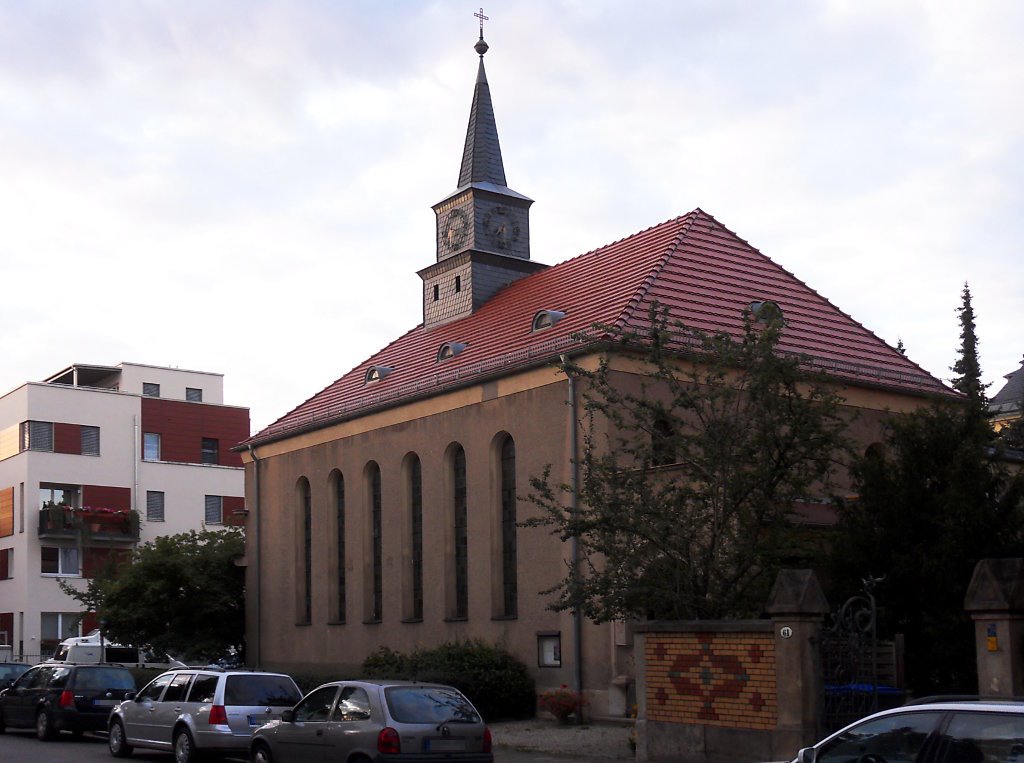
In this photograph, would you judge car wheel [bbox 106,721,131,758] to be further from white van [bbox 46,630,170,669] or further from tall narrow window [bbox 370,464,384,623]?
white van [bbox 46,630,170,669]

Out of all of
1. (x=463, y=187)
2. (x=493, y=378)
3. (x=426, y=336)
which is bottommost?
(x=493, y=378)

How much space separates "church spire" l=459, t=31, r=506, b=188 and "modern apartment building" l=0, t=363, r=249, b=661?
2147cm

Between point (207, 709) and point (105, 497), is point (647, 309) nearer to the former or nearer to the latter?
point (207, 709)

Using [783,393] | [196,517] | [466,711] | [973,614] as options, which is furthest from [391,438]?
[196,517]

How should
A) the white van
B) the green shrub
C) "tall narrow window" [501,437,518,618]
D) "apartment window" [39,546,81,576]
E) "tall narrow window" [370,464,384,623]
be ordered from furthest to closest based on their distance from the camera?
"apartment window" [39,546,81,576] → the white van → "tall narrow window" [370,464,384,623] → "tall narrow window" [501,437,518,618] → the green shrub

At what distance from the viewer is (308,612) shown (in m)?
36.3

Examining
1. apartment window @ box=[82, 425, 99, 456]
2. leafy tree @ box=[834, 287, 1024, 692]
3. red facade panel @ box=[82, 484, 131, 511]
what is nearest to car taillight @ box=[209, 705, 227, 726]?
leafy tree @ box=[834, 287, 1024, 692]

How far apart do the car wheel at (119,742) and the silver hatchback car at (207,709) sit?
334mm

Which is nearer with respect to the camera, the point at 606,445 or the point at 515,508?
the point at 606,445

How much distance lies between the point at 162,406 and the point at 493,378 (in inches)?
1458

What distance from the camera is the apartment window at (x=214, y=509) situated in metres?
62.1

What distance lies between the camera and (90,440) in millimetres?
58281

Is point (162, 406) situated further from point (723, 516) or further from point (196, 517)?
point (723, 516)

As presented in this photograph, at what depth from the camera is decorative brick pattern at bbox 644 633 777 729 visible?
16.2 meters
